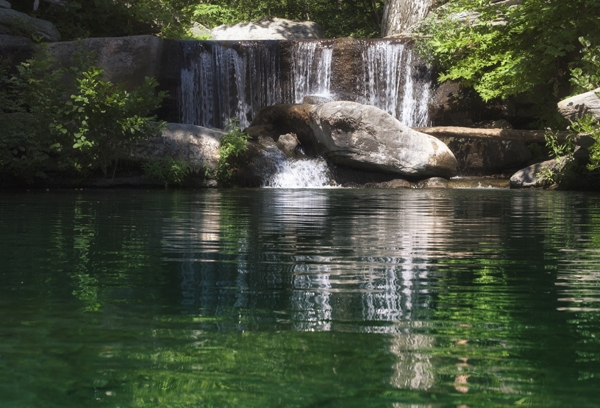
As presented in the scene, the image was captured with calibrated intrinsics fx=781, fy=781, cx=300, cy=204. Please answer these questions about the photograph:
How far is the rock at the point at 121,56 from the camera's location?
19.0 meters

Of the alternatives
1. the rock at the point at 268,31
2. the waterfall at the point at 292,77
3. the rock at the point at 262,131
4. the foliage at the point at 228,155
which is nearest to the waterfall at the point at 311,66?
the waterfall at the point at 292,77

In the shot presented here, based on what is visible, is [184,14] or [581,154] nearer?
[581,154]

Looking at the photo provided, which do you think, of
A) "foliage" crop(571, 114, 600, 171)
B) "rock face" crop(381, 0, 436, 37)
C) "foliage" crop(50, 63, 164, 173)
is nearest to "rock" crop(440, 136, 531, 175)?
"foliage" crop(571, 114, 600, 171)

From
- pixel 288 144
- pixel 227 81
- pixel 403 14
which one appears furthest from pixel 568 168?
pixel 403 14

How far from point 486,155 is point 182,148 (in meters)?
7.07

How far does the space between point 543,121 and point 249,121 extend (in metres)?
7.55

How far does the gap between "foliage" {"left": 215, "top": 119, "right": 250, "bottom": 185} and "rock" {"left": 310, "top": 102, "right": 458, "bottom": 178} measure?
79.7 inches

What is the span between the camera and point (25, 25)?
64.7ft

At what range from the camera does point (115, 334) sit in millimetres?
2549

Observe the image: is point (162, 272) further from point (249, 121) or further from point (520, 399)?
point (249, 121)

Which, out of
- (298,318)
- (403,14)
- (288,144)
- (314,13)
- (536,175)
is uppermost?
(314,13)

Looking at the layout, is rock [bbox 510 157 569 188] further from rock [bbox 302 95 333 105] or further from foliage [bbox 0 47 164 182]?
foliage [bbox 0 47 164 182]

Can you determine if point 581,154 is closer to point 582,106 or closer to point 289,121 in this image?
point 582,106

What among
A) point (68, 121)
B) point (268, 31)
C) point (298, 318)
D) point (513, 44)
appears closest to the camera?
point (298, 318)
